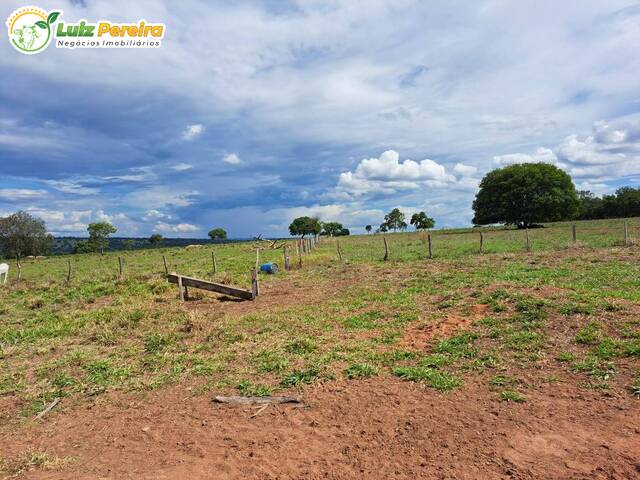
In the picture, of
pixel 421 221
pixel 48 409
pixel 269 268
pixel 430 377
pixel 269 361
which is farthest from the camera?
pixel 421 221

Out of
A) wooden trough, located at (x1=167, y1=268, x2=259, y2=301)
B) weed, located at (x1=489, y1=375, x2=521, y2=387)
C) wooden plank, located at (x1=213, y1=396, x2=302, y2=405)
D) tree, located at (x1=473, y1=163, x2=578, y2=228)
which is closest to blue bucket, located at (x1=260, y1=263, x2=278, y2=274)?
wooden trough, located at (x1=167, y1=268, x2=259, y2=301)

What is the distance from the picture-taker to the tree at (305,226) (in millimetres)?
123863

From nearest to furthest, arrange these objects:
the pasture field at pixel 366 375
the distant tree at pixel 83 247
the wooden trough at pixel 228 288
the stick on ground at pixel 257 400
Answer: the pasture field at pixel 366 375
the stick on ground at pixel 257 400
the wooden trough at pixel 228 288
the distant tree at pixel 83 247

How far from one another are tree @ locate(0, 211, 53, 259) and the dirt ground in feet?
295

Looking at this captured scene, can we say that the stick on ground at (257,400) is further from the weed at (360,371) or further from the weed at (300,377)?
the weed at (360,371)

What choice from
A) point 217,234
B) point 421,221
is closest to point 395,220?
point 421,221

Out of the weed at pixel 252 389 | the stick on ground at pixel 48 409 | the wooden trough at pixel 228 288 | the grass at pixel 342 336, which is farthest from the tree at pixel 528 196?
the stick on ground at pixel 48 409

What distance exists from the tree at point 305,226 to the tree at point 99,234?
51403 mm

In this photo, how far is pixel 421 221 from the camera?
405ft

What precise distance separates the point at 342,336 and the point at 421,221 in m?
118

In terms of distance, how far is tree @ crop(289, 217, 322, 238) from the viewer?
124 meters

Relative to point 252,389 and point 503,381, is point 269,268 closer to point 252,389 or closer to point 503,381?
point 252,389

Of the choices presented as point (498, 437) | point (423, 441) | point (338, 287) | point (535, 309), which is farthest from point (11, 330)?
point (535, 309)

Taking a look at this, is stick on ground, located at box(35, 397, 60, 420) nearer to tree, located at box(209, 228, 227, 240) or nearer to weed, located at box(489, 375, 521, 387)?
weed, located at box(489, 375, 521, 387)
